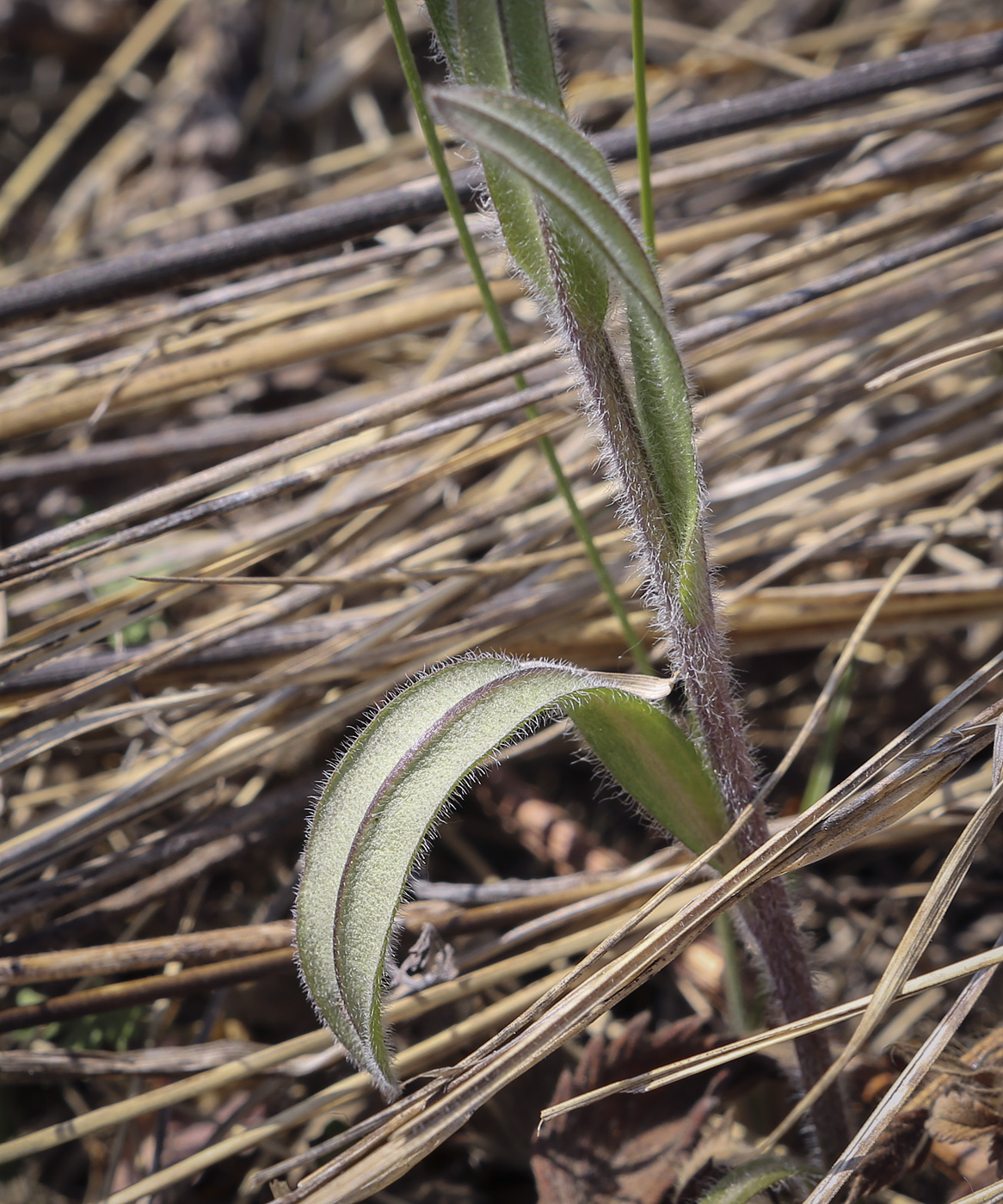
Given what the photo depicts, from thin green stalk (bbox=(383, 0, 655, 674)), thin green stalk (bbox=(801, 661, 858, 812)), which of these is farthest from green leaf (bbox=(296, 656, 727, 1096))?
thin green stalk (bbox=(801, 661, 858, 812))

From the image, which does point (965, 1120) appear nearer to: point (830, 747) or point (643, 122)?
point (830, 747)

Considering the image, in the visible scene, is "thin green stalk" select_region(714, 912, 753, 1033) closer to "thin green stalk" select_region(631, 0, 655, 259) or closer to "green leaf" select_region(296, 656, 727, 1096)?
"green leaf" select_region(296, 656, 727, 1096)

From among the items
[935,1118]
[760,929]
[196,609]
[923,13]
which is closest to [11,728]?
[196,609]

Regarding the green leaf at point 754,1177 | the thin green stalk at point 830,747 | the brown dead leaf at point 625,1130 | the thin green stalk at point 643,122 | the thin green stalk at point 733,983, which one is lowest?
the green leaf at point 754,1177

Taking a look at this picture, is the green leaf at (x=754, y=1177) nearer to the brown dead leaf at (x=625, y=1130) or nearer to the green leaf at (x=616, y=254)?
the brown dead leaf at (x=625, y=1130)

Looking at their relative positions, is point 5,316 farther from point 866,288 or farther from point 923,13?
point 923,13

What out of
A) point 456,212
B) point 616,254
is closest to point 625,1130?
point 616,254

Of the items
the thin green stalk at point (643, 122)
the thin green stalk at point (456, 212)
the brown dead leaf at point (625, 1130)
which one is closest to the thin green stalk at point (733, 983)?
the brown dead leaf at point (625, 1130)
